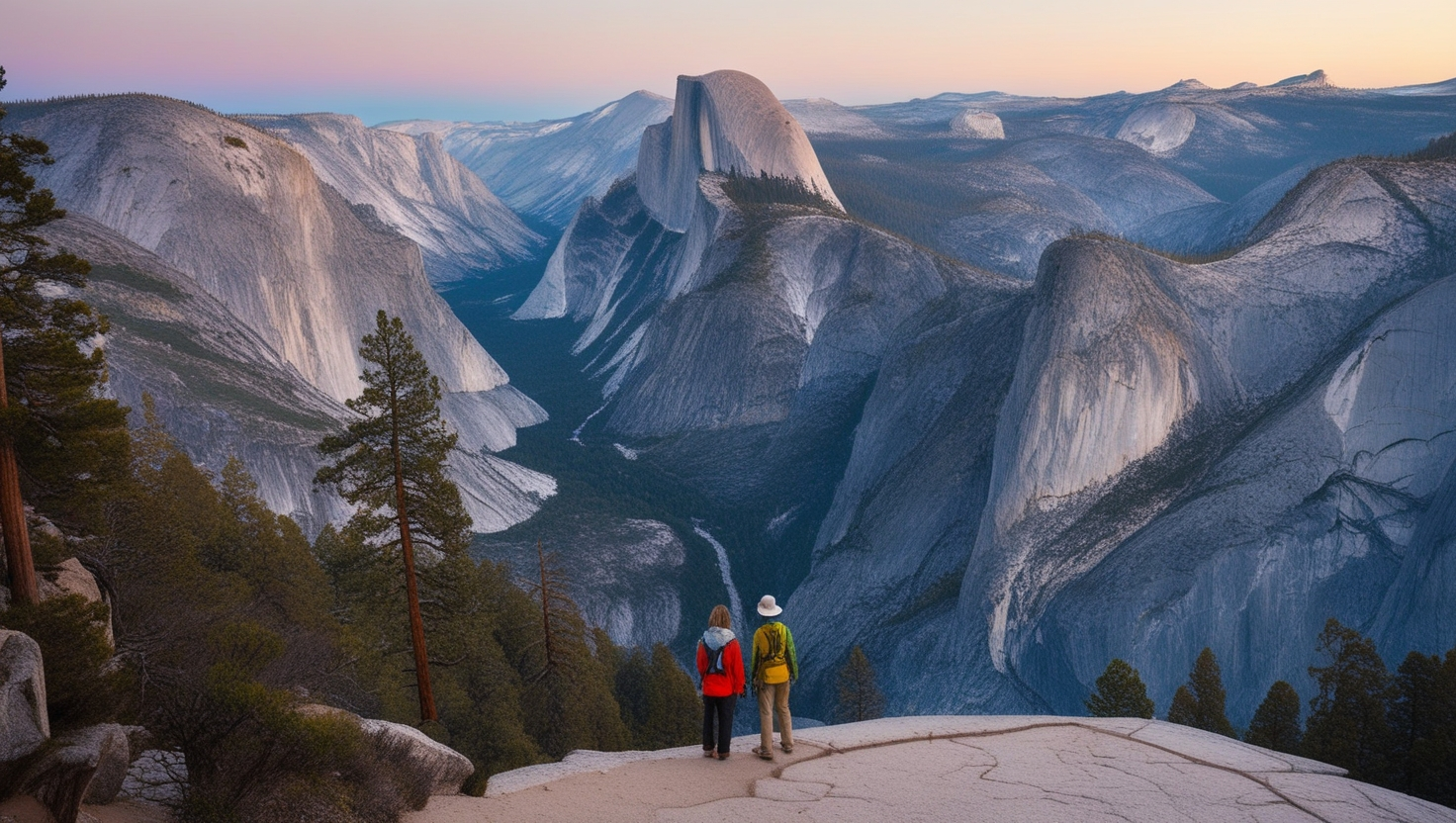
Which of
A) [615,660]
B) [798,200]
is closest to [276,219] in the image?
[615,660]

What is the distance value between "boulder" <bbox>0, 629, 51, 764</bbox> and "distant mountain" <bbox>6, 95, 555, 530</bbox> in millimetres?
36001

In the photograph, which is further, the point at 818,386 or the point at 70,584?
A: the point at 818,386

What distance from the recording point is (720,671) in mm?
13180

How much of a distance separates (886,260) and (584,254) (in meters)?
61.8

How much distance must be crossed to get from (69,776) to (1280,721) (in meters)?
27.8

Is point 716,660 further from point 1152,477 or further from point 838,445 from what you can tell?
point 838,445

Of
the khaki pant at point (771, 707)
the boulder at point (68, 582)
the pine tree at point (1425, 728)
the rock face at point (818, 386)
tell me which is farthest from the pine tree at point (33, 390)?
the rock face at point (818, 386)

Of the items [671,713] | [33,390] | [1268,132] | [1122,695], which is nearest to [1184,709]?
[1122,695]

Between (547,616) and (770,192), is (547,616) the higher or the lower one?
the lower one

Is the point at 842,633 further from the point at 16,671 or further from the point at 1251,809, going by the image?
the point at 16,671

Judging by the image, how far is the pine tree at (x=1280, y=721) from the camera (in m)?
25.5

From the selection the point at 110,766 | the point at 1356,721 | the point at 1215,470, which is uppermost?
the point at 110,766

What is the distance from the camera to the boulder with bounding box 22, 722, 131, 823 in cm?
897

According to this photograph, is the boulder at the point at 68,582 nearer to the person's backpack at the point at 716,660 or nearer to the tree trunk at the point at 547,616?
the person's backpack at the point at 716,660
